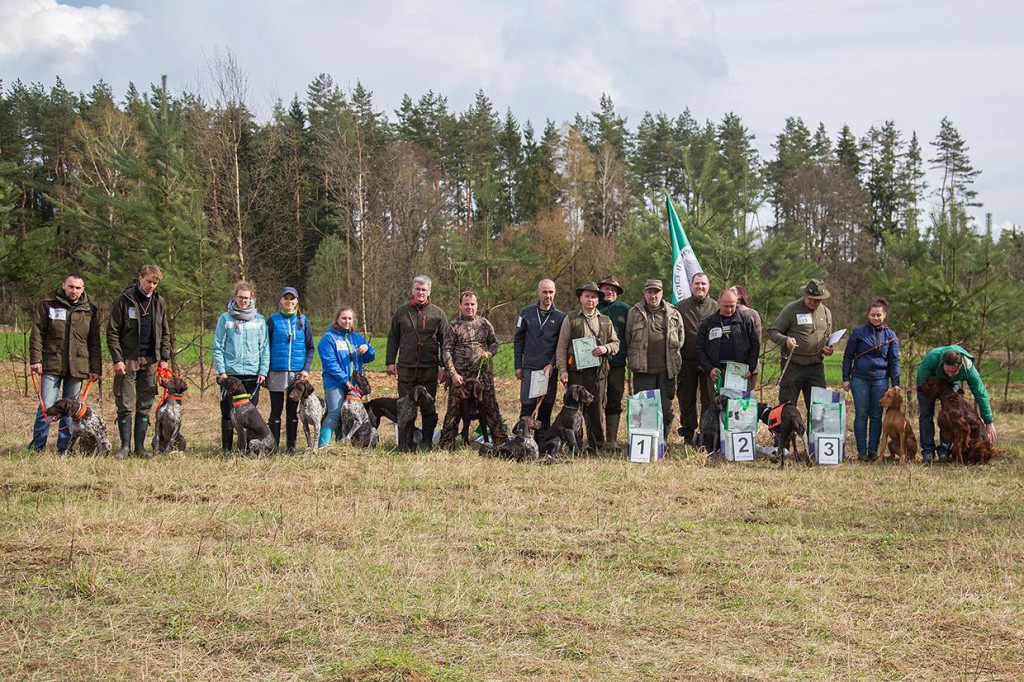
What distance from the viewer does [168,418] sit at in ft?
24.1

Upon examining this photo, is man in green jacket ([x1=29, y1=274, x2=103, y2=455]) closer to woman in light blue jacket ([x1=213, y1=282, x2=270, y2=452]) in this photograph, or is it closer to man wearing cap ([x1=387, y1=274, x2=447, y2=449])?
woman in light blue jacket ([x1=213, y1=282, x2=270, y2=452])

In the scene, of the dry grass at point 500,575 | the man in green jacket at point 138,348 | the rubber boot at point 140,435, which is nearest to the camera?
the dry grass at point 500,575

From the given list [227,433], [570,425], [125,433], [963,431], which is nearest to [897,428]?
[963,431]

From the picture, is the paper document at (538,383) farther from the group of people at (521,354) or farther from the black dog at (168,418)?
the black dog at (168,418)

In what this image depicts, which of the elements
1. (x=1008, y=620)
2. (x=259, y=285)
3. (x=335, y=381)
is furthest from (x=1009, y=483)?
(x=259, y=285)

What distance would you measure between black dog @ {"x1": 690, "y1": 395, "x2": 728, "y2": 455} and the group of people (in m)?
0.18

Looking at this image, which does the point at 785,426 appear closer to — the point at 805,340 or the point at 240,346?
the point at 805,340

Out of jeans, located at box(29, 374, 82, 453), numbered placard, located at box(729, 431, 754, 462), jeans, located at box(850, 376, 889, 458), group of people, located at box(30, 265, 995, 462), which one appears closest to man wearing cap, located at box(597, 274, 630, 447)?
group of people, located at box(30, 265, 995, 462)

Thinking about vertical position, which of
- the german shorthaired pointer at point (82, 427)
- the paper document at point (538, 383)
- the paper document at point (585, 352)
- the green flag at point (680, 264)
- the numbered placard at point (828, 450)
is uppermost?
the green flag at point (680, 264)

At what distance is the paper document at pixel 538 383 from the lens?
787 centimetres

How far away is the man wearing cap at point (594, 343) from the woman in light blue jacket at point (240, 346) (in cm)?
281

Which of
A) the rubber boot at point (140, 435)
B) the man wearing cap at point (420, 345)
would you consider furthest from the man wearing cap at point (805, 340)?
the rubber boot at point (140, 435)

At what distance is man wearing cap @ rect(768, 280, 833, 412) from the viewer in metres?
7.88

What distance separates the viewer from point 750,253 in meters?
11.0
